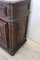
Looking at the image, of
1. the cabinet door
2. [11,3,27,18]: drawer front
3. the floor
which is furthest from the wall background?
the cabinet door

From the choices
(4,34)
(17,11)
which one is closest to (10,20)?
(17,11)

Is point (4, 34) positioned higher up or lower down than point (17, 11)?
lower down

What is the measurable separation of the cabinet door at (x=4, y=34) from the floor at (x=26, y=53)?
0.57 ft

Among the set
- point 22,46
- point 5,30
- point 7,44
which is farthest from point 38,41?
point 5,30

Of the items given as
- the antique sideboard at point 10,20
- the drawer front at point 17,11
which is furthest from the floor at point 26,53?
the drawer front at point 17,11

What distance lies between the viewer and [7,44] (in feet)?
4.47

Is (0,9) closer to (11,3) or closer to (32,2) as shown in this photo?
(11,3)

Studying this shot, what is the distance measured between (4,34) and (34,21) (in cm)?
62

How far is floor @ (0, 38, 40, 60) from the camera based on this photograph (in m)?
1.38

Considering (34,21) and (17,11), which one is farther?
(34,21)

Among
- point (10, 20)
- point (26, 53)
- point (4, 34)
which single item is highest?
point (10, 20)

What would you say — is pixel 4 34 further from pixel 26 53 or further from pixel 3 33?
pixel 26 53

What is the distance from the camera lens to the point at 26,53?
146 centimetres

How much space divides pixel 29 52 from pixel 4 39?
47 centimetres
